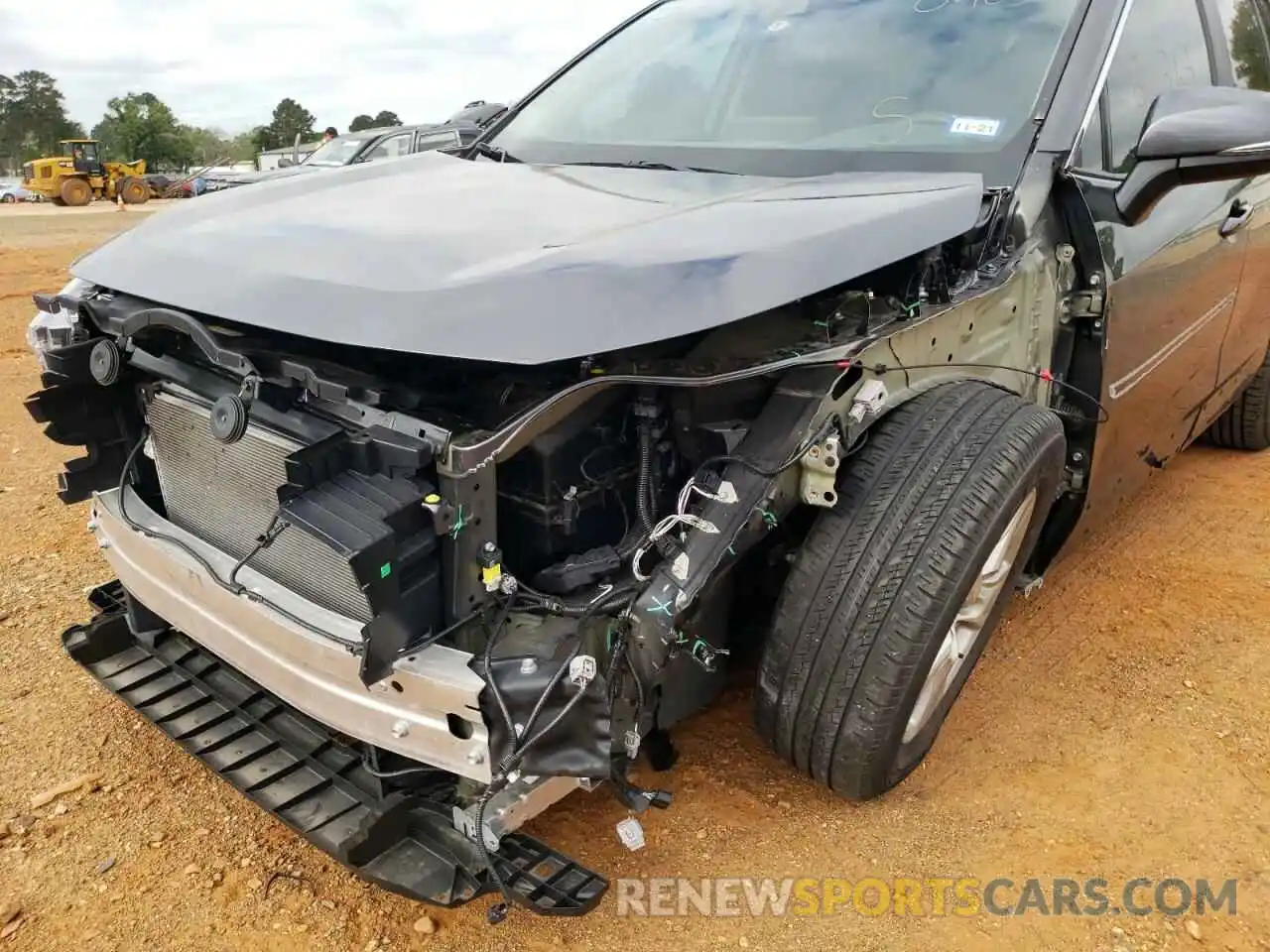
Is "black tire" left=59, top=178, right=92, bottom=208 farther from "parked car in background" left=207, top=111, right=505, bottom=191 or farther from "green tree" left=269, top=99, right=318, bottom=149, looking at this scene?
"green tree" left=269, top=99, right=318, bottom=149

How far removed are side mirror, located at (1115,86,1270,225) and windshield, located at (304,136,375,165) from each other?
13146 millimetres

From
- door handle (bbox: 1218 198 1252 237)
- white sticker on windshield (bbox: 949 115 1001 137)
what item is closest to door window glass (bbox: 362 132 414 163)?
door handle (bbox: 1218 198 1252 237)

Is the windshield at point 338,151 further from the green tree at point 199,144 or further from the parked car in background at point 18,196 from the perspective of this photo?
the green tree at point 199,144

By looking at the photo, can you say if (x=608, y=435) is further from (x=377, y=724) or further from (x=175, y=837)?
(x=175, y=837)

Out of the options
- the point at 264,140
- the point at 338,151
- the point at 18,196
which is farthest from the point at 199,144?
the point at 338,151

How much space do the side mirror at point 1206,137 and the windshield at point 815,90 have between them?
0.38 meters

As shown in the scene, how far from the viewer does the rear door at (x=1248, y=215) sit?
11.6 ft

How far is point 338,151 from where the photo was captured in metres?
14.7

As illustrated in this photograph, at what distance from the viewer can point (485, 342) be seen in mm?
1630

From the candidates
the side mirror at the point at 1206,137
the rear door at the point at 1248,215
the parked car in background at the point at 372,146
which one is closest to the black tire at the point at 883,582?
the side mirror at the point at 1206,137

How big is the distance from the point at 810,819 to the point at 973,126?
1.88m

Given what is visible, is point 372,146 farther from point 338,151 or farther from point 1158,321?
point 1158,321

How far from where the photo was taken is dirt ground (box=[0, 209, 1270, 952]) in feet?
6.82

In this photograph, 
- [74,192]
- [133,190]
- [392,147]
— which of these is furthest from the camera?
[133,190]
